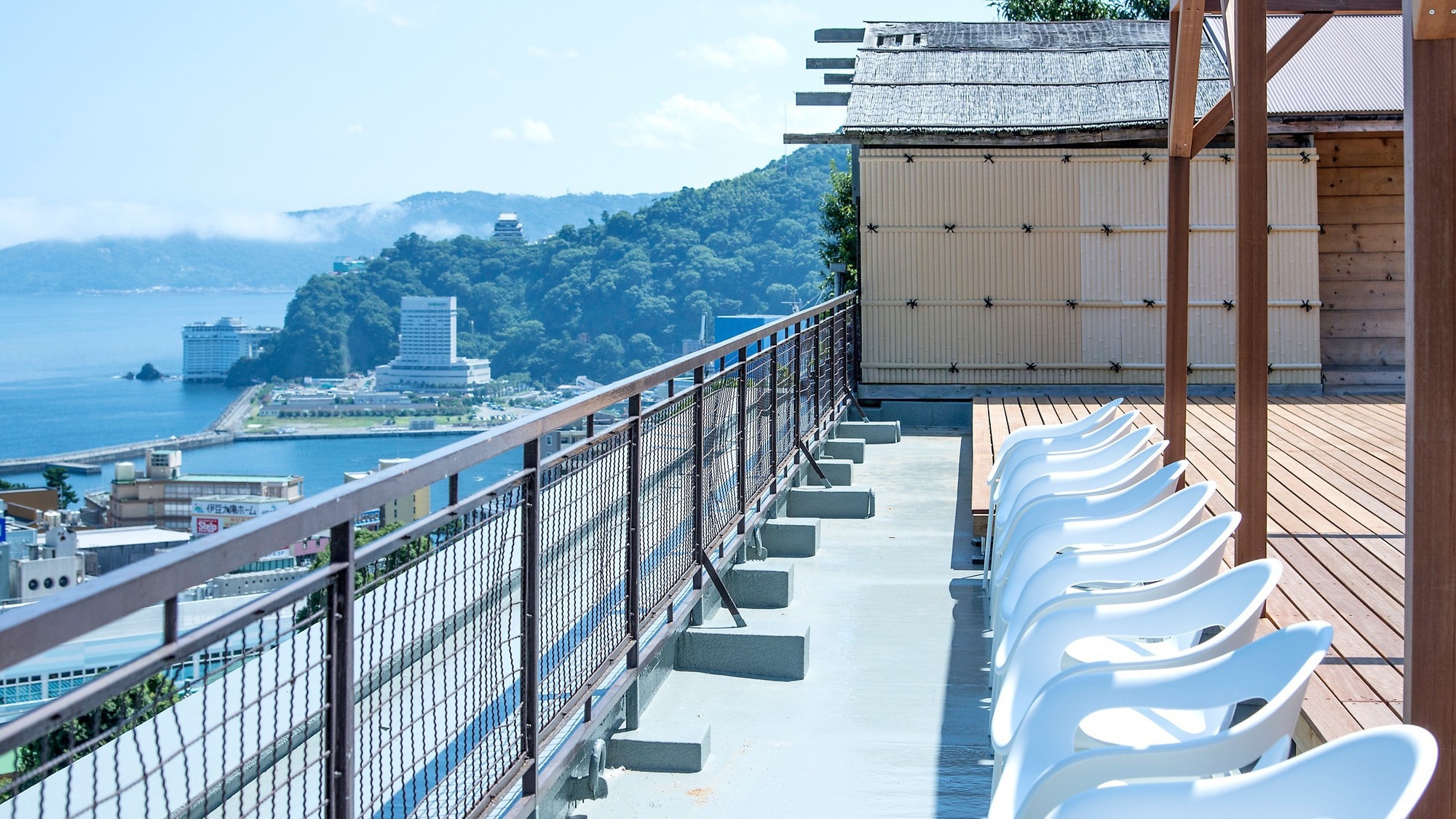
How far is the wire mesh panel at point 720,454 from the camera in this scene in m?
4.88

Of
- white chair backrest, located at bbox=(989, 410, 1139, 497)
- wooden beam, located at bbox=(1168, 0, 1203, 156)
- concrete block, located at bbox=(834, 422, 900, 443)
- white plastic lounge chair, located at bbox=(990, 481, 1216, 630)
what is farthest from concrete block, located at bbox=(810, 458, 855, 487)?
white plastic lounge chair, located at bbox=(990, 481, 1216, 630)

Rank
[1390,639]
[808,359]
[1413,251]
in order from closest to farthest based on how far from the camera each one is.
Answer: [1413,251] → [1390,639] → [808,359]

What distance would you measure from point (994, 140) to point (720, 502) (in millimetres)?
7486

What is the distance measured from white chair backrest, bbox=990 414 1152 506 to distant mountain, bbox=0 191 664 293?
10981cm

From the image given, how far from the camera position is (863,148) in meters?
11.9

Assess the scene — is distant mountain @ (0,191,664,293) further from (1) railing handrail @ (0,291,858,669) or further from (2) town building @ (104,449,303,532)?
(1) railing handrail @ (0,291,858,669)

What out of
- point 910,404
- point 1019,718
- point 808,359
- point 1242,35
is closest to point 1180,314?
point 1242,35

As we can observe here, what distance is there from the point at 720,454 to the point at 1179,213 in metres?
2.38

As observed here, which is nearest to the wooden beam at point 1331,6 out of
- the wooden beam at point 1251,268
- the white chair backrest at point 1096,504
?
the wooden beam at point 1251,268

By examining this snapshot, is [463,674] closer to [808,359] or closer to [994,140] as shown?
[808,359]

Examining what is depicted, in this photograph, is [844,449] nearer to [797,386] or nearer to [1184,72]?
[797,386]

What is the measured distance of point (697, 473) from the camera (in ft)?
15.0

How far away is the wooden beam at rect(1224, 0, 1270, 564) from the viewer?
13.0ft

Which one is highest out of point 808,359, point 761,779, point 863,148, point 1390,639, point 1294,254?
point 863,148
